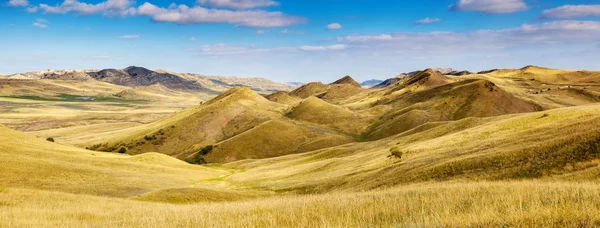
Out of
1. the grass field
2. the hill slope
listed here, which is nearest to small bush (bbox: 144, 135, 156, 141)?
the hill slope

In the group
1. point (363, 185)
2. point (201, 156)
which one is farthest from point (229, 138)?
point (363, 185)

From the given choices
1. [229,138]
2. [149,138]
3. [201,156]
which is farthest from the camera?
[149,138]

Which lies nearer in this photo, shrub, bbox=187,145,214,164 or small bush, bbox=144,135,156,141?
shrub, bbox=187,145,214,164

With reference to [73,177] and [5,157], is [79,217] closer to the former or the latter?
[73,177]

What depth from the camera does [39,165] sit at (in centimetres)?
5809

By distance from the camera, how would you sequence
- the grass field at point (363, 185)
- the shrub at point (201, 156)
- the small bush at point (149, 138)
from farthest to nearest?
1. the small bush at point (149, 138)
2. the shrub at point (201, 156)
3. the grass field at point (363, 185)

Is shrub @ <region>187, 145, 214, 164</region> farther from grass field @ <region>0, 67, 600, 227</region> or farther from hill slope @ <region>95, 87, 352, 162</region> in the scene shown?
grass field @ <region>0, 67, 600, 227</region>

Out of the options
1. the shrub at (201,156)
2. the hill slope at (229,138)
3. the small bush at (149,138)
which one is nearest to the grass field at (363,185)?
the shrub at (201,156)

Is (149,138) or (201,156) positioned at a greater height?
(149,138)

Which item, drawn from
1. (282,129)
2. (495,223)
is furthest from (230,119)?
(495,223)

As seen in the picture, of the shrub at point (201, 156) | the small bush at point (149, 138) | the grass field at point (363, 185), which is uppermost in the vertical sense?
the grass field at point (363, 185)

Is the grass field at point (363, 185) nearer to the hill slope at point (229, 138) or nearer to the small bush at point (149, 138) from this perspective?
the hill slope at point (229, 138)

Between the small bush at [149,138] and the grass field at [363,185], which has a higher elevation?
the grass field at [363,185]

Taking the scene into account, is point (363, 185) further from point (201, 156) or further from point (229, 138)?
point (229, 138)
